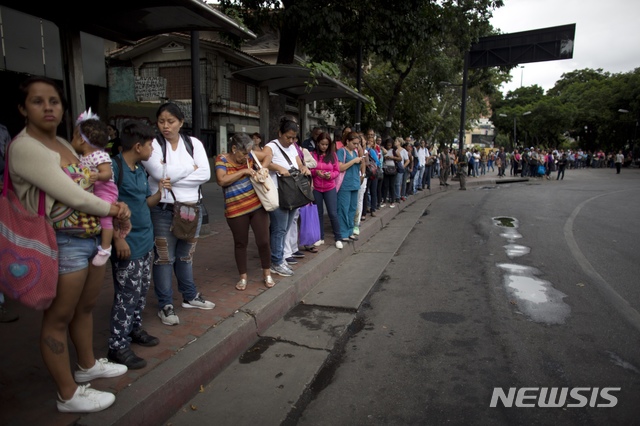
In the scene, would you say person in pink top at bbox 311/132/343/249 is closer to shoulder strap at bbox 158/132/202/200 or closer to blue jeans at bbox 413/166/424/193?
shoulder strap at bbox 158/132/202/200

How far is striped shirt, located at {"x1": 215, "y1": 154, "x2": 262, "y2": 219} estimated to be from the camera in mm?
4312

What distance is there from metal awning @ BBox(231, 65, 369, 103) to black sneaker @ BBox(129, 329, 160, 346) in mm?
4957

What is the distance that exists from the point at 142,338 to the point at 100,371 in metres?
0.52

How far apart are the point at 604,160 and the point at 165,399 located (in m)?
52.7

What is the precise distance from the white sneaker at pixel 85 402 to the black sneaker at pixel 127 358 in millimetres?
438

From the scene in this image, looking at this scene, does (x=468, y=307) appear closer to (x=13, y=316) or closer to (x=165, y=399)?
(x=165, y=399)

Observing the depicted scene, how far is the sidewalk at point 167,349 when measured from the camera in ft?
8.02

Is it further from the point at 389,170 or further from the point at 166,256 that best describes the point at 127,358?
the point at 389,170

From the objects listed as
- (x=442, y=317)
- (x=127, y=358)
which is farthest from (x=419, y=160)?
(x=127, y=358)

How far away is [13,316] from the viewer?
11.9 feet

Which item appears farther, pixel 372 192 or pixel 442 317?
pixel 372 192

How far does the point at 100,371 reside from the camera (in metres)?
2.69

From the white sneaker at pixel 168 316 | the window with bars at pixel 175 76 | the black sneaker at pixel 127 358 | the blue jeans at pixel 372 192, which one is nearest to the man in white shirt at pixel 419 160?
the blue jeans at pixel 372 192

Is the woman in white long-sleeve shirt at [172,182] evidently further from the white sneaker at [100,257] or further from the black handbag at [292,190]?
the black handbag at [292,190]
